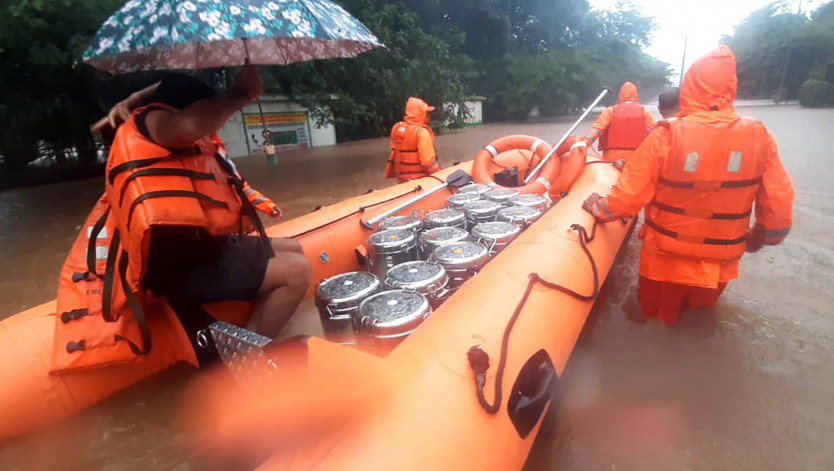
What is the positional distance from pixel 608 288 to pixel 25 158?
14765mm

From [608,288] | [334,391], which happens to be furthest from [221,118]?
[608,288]

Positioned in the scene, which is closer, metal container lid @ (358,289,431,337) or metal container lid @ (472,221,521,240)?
metal container lid @ (358,289,431,337)

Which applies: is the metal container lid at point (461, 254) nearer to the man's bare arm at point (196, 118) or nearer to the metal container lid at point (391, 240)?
the metal container lid at point (391, 240)

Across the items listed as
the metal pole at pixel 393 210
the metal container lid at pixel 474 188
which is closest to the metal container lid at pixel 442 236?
the metal pole at pixel 393 210

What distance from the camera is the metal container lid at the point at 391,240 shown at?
2.37 meters

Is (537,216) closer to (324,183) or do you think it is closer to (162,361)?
(162,361)

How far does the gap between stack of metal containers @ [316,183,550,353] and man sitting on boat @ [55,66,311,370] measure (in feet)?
0.80

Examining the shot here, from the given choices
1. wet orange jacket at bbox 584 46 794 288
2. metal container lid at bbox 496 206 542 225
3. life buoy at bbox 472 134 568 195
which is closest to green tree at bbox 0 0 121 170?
metal container lid at bbox 496 206 542 225

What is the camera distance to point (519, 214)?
2848mm

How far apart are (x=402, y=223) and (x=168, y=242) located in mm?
1479

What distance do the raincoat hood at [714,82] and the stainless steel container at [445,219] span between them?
4.67ft

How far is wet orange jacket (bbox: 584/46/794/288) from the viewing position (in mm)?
1910

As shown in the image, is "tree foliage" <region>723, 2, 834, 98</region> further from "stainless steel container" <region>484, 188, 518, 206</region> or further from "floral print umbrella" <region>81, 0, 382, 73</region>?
"floral print umbrella" <region>81, 0, 382, 73</region>

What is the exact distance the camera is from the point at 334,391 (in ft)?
3.82
